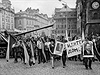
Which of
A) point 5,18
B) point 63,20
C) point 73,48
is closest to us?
point 73,48

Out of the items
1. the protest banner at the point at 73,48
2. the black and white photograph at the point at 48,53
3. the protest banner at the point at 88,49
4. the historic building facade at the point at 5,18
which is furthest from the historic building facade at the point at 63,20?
the protest banner at the point at 88,49

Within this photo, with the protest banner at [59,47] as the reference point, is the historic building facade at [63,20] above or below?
above

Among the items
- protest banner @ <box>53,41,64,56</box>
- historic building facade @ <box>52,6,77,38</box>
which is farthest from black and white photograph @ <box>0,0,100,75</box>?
historic building facade @ <box>52,6,77,38</box>

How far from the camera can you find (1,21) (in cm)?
6644

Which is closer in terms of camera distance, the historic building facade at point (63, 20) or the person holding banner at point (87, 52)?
the person holding banner at point (87, 52)

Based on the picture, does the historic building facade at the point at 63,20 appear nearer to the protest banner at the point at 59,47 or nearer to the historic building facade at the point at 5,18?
the historic building facade at the point at 5,18

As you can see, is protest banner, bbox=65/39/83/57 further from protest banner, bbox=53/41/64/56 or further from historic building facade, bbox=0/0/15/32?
historic building facade, bbox=0/0/15/32

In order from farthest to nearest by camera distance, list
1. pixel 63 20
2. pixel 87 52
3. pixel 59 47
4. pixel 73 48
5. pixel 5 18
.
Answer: pixel 63 20 < pixel 5 18 < pixel 73 48 < pixel 59 47 < pixel 87 52

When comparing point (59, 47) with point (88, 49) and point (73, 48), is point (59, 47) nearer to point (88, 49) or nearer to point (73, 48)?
point (73, 48)

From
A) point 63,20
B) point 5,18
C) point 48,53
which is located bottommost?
point 48,53

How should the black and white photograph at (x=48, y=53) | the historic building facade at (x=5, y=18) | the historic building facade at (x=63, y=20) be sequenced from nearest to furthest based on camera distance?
1. the black and white photograph at (x=48, y=53)
2. the historic building facade at (x=5, y=18)
3. the historic building facade at (x=63, y=20)

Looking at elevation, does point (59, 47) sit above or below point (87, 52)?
above

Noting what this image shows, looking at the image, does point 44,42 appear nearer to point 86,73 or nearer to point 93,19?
point 86,73

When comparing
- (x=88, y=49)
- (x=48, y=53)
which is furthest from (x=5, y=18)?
(x=88, y=49)
